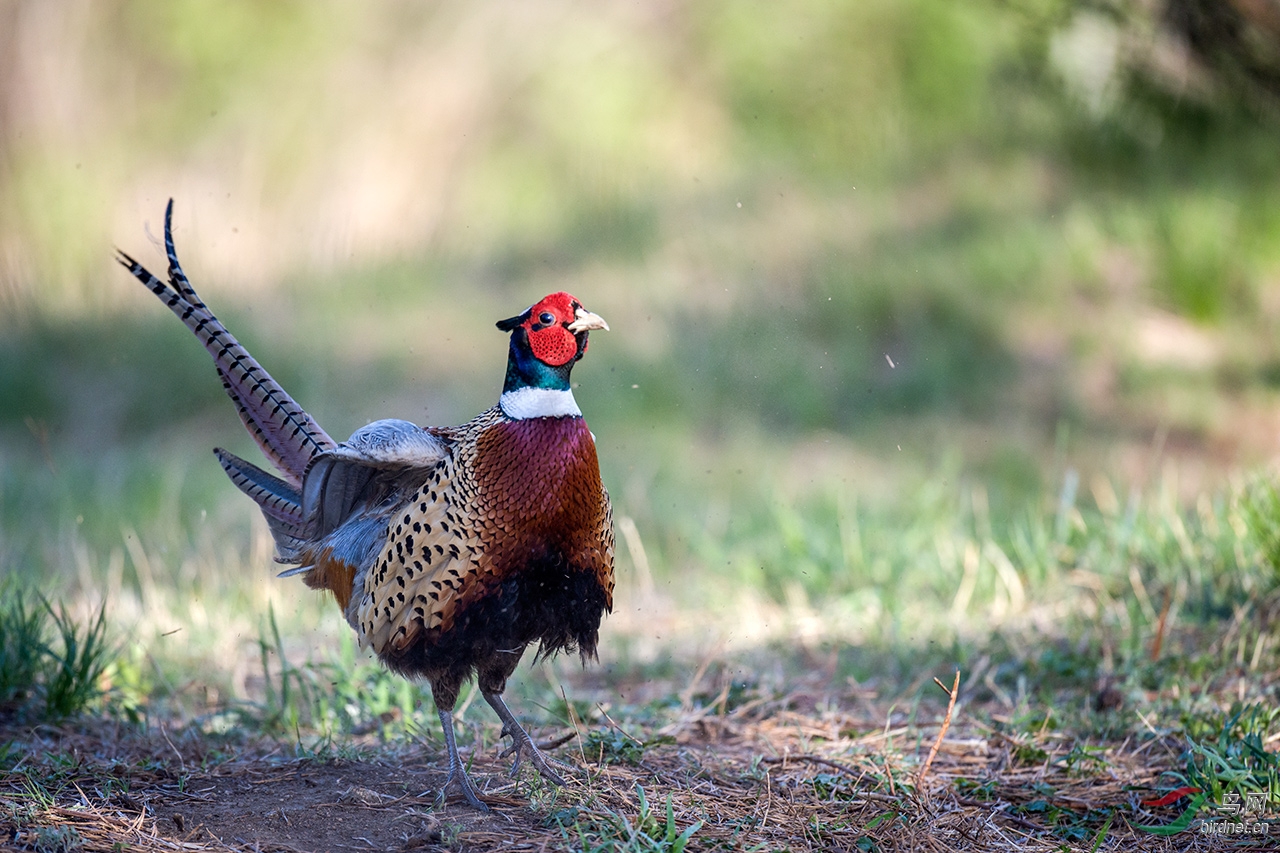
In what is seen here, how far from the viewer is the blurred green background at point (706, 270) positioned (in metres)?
5.53

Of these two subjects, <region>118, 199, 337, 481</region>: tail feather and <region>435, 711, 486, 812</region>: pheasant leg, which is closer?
<region>435, 711, 486, 812</region>: pheasant leg

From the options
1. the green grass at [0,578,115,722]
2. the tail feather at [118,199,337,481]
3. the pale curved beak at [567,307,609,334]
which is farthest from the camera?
the green grass at [0,578,115,722]

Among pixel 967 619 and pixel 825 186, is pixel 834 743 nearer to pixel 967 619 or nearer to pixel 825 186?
pixel 967 619

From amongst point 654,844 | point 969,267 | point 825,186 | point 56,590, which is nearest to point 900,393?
point 969,267

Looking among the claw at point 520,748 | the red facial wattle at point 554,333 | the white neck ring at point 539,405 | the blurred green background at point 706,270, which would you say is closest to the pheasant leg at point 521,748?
the claw at point 520,748

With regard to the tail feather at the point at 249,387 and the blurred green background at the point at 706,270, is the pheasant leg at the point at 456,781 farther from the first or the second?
the blurred green background at the point at 706,270

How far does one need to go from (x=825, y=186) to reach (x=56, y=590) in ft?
19.9

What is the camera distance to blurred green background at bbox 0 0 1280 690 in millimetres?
5527

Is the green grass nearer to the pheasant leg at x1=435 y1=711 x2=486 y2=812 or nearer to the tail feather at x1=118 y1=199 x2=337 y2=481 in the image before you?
the tail feather at x1=118 y1=199 x2=337 y2=481

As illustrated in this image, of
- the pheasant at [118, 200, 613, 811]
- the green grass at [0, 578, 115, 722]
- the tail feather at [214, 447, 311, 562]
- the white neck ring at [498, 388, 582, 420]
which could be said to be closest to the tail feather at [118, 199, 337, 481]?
the tail feather at [214, 447, 311, 562]

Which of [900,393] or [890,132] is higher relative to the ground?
[890,132]

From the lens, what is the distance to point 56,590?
418 cm

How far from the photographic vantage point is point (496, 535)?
265cm

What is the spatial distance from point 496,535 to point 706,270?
5.49m
